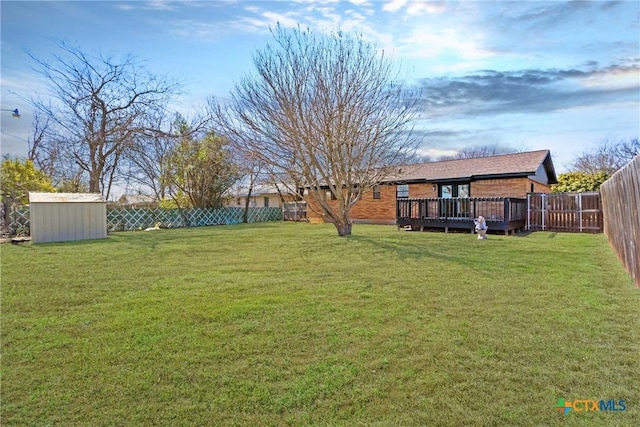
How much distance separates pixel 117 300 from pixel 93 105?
1859cm

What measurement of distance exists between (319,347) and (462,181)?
51.4ft

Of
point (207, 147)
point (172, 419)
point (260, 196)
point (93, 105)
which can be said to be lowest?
point (172, 419)

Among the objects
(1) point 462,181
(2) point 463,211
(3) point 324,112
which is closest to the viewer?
(3) point 324,112

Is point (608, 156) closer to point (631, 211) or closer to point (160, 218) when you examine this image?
point (631, 211)

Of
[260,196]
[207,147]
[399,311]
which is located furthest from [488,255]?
[260,196]

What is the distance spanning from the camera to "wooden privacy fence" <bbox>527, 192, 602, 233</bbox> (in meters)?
12.9

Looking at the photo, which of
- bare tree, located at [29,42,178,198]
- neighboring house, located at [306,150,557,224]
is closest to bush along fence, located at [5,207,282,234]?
bare tree, located at [29,42,178,198]

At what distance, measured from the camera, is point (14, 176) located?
15.8m

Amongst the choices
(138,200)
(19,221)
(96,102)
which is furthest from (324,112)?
(138,200)

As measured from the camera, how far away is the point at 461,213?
45.2 ft

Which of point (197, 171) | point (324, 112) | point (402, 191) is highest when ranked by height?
point (324, 112)

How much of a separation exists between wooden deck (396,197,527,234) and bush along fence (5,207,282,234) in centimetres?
1239

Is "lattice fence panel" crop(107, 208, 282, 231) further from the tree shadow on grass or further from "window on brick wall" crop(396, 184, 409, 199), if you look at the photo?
the tree shadow on grass

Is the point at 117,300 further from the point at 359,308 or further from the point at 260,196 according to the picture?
the point at 260,196
